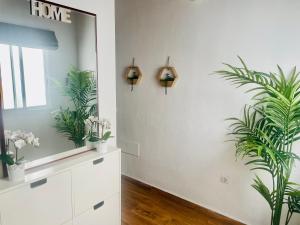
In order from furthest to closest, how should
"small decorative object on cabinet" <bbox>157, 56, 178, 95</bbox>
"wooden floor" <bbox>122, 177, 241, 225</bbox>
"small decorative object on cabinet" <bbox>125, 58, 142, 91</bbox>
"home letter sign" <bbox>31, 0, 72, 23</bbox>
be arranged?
"small decorative object on cabinet" <bbox>125, 58, 142, 91</bbox>, "small decorative object on cabinet" <bbox>157, 56, 178, 95</bbox>, "wooden floor" <bbox>122, 177, 241, 225</bbox>, "home letter sign" <bbox>31, 0, 72, 23</bbox>

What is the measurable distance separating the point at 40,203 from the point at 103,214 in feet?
2.21

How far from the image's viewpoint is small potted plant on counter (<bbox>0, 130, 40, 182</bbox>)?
1.37m

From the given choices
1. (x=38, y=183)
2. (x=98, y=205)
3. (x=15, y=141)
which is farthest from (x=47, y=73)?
→ (x=98, y=205)

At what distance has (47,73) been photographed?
166 cm

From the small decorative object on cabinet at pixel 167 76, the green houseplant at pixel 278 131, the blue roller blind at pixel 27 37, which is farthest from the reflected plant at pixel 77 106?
the green houseplant at pixel 278 131

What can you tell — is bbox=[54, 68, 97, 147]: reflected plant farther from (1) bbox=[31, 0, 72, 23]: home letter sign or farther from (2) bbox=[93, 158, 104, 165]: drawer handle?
(1) bbox=[31, 0, 72, 23]: home letter sign

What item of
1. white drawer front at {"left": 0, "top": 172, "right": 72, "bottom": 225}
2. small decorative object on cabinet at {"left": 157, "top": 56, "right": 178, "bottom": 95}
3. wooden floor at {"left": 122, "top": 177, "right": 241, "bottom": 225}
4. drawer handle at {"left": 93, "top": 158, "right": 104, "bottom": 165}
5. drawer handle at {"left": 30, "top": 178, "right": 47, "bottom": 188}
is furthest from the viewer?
small decorative object on cabinet at {"left": 157, "top": 56, "right": 178, "bottom": 95}

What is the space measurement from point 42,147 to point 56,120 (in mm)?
244

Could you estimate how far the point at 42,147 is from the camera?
1662 millimetres

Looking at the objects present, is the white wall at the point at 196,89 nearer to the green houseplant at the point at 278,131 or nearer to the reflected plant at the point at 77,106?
the green houseplant at the point at 278,131

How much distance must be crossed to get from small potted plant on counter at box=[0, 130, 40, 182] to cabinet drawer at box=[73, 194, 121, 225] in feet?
2.04

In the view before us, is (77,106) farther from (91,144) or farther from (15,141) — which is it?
(15,141)

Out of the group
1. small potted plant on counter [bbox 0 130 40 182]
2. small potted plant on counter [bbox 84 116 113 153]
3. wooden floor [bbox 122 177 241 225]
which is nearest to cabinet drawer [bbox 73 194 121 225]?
wooden floor [bbox 122 177 241 225]

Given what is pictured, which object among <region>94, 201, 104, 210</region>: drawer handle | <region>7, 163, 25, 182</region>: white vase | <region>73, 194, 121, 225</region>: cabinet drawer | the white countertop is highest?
<region>7, 163, 25, 182</region>: white vase
